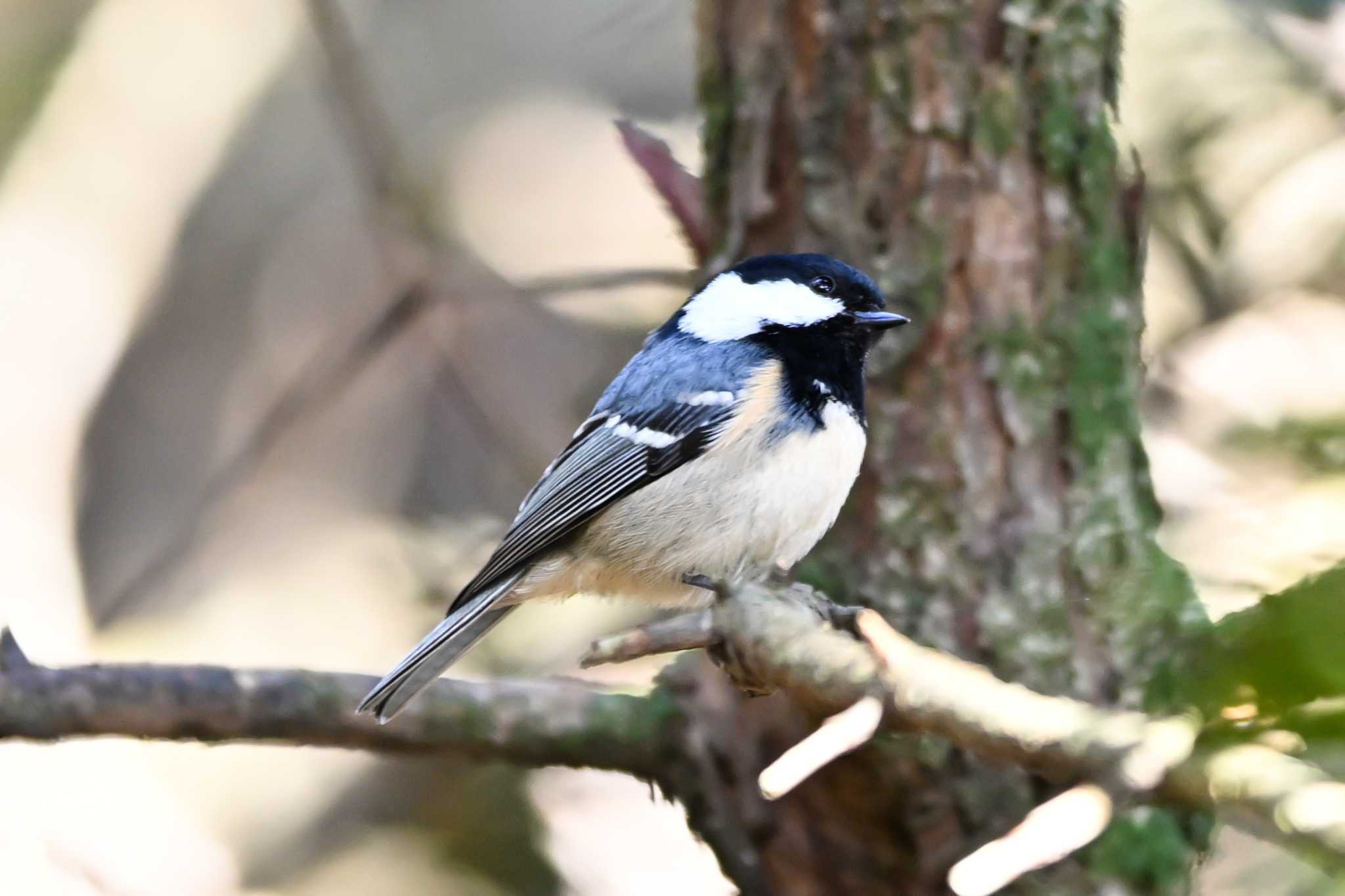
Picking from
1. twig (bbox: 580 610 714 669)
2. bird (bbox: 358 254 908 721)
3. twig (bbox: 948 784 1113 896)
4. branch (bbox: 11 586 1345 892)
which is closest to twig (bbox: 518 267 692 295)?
bird (bbox: 358 254 908 721)

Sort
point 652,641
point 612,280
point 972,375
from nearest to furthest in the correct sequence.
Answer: point 652,641 < point 972,375 < point 612,280

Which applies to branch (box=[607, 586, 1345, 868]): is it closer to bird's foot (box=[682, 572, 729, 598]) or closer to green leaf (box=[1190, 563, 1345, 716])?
green leaf (box=[1190, 563, 1345, 716])

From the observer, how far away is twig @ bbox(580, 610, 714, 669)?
1.58 meters

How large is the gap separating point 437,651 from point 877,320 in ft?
2.99

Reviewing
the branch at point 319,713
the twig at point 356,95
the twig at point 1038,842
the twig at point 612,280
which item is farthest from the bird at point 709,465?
the twig at point 1038,842

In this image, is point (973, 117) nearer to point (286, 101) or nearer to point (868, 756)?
point (868, 756)

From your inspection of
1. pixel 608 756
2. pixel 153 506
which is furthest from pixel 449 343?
pixel 608 756

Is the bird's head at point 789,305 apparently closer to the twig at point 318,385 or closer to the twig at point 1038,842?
the twig at point 318,385

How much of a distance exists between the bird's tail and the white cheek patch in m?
0.58

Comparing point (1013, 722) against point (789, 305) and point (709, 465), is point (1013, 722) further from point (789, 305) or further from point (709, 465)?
point (789, 305)

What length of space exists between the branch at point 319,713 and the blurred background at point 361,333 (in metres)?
0.94

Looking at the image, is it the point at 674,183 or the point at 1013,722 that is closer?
the point at 1013,722

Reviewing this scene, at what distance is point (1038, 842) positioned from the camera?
925 mm

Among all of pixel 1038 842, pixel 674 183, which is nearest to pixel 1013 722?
pixel 1038 842
